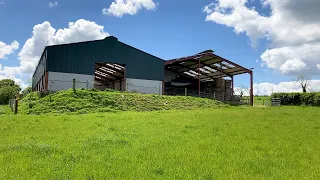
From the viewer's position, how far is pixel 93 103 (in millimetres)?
21750

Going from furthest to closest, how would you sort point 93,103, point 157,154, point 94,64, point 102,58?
point 102,58
point 94,64
point 93,103
point 157,154

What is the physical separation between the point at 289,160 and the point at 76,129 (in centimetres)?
781

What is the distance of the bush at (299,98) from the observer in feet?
122

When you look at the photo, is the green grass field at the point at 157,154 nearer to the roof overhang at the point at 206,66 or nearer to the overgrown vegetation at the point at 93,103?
the overgrown vegetation at the point at 93,103

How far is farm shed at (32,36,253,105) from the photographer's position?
29719 mm

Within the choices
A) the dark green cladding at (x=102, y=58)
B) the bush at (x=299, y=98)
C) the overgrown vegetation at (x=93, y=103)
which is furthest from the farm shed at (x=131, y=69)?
the bush at (x=299, y=98)

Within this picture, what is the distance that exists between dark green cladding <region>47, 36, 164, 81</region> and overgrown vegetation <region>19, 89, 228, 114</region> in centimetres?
469

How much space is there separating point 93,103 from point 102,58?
37.4 feet

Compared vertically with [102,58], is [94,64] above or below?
below

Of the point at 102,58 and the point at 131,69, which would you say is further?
the point at 131,69

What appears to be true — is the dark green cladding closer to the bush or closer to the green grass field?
the bush

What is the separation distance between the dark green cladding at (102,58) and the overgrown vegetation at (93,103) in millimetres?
4693

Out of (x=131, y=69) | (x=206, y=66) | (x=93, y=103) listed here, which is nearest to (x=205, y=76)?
(x=206, y=66)

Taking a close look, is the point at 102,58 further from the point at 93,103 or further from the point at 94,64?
the point at 93,103
